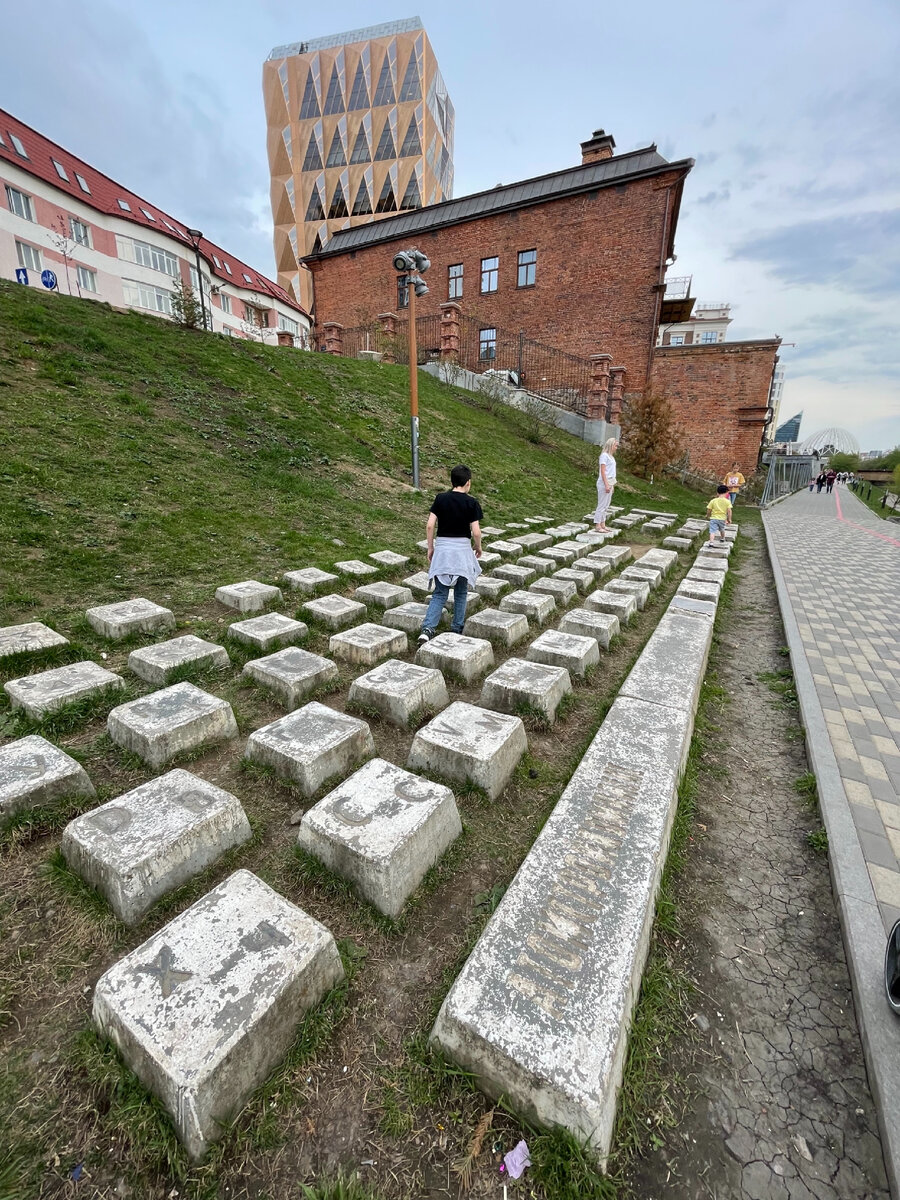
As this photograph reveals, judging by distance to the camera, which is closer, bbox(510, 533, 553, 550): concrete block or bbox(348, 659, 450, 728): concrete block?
bbox(348, 659, 450, 728): concrete block

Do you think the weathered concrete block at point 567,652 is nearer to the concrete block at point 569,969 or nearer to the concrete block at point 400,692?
the concrete block at point 400,692

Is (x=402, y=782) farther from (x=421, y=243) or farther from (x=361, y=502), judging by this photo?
(x=421, y=243)

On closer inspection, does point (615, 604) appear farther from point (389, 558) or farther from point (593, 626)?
point (389, 558)

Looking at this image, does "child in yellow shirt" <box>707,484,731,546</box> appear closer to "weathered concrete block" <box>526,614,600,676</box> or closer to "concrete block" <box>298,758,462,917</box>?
"weathered concrete block" <box>526,614,600,676</box>

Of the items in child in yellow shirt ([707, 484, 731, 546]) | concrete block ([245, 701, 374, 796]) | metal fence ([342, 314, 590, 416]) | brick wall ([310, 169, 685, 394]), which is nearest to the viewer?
concrete block ([245, 701, 374, 796])

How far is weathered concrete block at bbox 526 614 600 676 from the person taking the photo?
3.79 meters

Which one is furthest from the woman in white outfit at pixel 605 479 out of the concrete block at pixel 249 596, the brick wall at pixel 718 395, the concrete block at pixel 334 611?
the brick wall at pixel 718 395

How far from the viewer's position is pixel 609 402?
17.9 meters

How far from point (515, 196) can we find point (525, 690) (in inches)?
1008

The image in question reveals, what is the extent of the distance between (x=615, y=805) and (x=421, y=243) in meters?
27.7

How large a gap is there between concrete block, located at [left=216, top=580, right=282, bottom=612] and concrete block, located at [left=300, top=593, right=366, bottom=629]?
310 millimetres

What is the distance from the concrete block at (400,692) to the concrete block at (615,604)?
238 centimetres

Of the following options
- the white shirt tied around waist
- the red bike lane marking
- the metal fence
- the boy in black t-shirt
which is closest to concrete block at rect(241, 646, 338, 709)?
the boy in black t-shirt

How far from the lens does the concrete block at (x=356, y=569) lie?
17.9 ft
